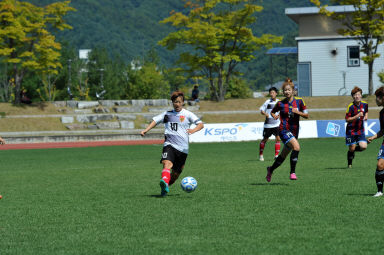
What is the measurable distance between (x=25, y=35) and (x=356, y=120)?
1489 inches

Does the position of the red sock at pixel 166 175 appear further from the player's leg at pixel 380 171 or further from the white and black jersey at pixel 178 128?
the player's leg at pixel 380 171

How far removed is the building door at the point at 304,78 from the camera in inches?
2275

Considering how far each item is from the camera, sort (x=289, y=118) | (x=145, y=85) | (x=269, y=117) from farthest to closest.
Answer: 1. (x=145, y=85)
2. (x=269, y=117)
3. (x=289, y=118)

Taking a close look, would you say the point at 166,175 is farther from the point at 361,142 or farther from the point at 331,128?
the point at 331,128

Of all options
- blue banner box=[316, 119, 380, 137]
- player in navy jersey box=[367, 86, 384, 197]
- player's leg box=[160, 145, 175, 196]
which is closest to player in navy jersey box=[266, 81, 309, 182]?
player in navy jersey box=[367, 86, 384, 197]

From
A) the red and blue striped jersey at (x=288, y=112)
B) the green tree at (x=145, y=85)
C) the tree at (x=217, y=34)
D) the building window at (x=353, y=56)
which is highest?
the tree at (x=217, y=34)

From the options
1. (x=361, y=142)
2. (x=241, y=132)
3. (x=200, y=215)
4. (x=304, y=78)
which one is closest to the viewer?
(x=200, y=215)

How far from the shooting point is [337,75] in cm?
5712

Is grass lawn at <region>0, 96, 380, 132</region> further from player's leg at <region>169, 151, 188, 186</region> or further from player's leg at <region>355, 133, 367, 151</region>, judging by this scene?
player's leg at <region>169, 151, 188, 186</region>

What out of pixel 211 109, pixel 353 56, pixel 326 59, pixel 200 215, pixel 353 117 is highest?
pixel 353 56

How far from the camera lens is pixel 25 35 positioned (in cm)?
4844

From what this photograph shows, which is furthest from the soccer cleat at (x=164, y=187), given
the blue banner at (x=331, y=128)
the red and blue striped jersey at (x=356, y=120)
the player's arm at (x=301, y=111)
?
the blue banner at (x=331, y=128)

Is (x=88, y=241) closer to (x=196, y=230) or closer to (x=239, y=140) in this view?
(x=196, y=230)

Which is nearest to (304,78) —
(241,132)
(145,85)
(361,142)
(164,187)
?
(145,85)
